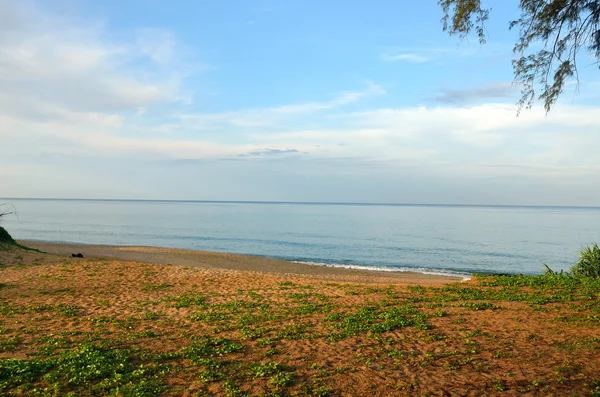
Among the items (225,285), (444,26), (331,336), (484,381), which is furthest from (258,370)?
(444,26)

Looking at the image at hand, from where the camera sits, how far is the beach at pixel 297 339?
7086 mm

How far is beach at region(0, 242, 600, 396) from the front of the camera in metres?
7.09

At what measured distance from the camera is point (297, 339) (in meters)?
9.47

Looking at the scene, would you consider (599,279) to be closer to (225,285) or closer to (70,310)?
(225,285)

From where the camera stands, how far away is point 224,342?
9.16 m

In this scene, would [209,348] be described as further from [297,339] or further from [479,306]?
[479,306]

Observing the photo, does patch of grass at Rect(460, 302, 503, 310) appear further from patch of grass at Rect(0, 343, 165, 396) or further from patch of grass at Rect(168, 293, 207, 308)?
patch of grass at Rect(0, 343, 165, 396)

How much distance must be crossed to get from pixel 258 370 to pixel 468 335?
5.28 metres

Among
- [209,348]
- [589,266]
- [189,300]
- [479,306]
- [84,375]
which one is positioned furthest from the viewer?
[589,266]

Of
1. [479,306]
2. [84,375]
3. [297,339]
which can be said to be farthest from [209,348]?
[479,306]

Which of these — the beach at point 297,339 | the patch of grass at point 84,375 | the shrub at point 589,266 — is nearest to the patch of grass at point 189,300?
the beach at point 297,339

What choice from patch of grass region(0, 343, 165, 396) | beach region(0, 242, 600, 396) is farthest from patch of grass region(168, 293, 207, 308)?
patch of grass region(0, 343, 165, 396)

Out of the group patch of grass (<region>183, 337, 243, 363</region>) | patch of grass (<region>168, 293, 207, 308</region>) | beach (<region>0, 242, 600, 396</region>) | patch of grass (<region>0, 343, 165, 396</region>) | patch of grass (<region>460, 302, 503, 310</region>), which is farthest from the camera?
patch of grass (<region>168, 293, 207, 308</region>)

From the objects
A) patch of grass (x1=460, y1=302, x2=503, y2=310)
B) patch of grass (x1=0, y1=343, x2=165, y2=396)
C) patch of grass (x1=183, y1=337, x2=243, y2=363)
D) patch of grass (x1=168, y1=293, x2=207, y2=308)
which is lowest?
patch of grass (x1=168, y1=293, x2=207, y2=308)
